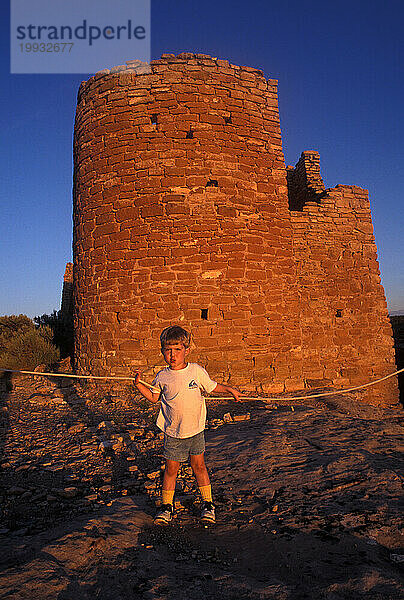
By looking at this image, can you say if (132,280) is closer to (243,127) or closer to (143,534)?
(243,127)

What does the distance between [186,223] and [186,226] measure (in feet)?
0.18

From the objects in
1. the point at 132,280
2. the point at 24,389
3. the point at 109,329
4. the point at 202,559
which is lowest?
the point at 202,559

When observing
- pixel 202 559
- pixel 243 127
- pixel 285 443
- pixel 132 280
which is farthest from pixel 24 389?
pixel 243 127

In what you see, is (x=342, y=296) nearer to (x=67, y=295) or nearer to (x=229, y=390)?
(x=229, y=390)

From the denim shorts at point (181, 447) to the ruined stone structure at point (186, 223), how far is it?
12.0ft

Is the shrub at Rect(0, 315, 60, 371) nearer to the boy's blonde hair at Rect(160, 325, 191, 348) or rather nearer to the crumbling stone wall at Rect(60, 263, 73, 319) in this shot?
the crumbling stone wall at Rect(60, 263, 73, 319)

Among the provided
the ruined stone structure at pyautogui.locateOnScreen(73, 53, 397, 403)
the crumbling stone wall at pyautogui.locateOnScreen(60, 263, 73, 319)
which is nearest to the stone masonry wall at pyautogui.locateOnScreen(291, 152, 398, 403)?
the ruined stone structure at pyautogui.locateOnScreen(73, 53, 397, 403)

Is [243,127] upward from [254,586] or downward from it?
upward

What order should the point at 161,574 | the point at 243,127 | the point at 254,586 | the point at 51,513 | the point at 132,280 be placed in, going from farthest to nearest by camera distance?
the point at 243,127 → the point at 132,280 → the point at 51,513 → the point at 161,574 → the point at 254,586

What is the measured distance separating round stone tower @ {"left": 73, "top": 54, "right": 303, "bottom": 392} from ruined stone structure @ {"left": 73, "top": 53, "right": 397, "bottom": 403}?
0.02 meters

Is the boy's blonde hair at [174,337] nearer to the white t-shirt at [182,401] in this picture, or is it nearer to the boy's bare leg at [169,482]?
the white t-shirt at [182,401]

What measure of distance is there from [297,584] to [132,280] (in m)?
5.44

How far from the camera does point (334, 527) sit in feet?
7.39

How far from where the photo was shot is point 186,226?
6609mm
